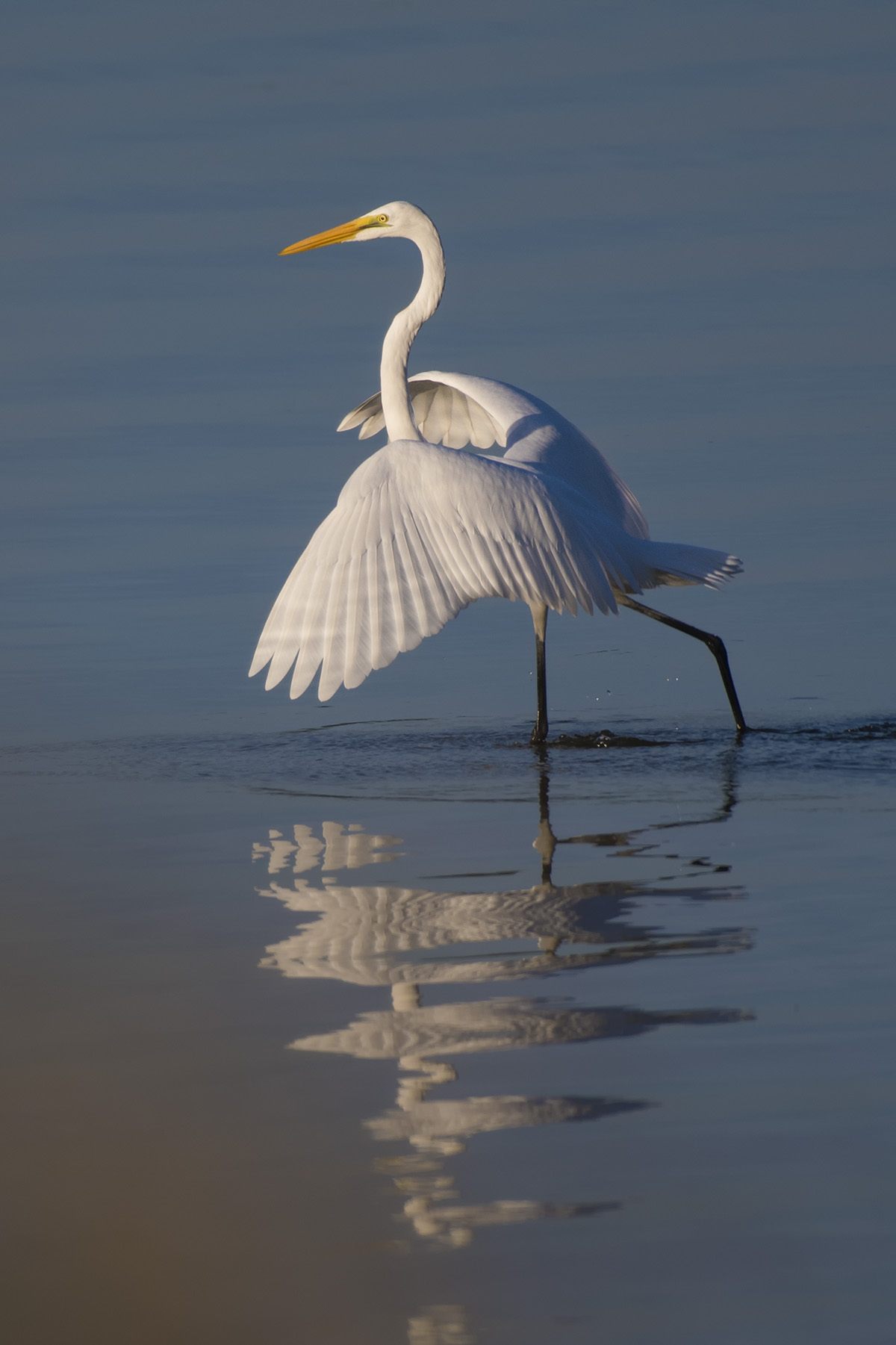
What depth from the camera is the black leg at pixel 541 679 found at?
10.0 meters

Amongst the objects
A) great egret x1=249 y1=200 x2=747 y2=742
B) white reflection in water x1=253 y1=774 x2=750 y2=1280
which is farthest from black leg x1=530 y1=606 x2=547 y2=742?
white reflection in water x1=253 y1=774 x2=750 y2=1280

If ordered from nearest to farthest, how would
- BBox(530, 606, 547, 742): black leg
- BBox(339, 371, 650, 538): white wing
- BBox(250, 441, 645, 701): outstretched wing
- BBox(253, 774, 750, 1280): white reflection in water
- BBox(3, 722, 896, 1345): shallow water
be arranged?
BBox(3, 722, 896, 1345): shallow water
BBox(253, 774, 750, 1280): white reflection in water
BBox(250, 441, 645, 701): outstretched wing
BBox(530, 606, 547, 742): black leg
BBox(339, 371, 650, 538): white wing

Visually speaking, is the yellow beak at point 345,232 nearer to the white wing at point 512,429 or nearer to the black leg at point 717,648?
the white wing at point 512,429

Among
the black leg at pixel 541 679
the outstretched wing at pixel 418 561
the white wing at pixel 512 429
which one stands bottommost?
the black leg at pixel 541 679

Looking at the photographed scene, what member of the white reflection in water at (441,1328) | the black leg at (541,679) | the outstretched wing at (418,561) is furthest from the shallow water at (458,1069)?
the black leg at (541,679)

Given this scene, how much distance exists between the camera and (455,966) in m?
5.41

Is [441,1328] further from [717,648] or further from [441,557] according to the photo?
[717,648]

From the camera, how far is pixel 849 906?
6059mm

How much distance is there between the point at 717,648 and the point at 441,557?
259 cm

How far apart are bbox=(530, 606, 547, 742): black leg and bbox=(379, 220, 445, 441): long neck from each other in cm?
128

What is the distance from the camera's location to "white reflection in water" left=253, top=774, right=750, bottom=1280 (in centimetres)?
390

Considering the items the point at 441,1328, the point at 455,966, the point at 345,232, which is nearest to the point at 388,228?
the point at 345,232

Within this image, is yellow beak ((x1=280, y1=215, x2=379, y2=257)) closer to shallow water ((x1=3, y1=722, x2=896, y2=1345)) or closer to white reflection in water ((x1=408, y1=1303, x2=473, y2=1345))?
shallow water ((x1=3, y1=722, x2=896, y2=1345))

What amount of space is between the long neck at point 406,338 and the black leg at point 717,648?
5.50ft
